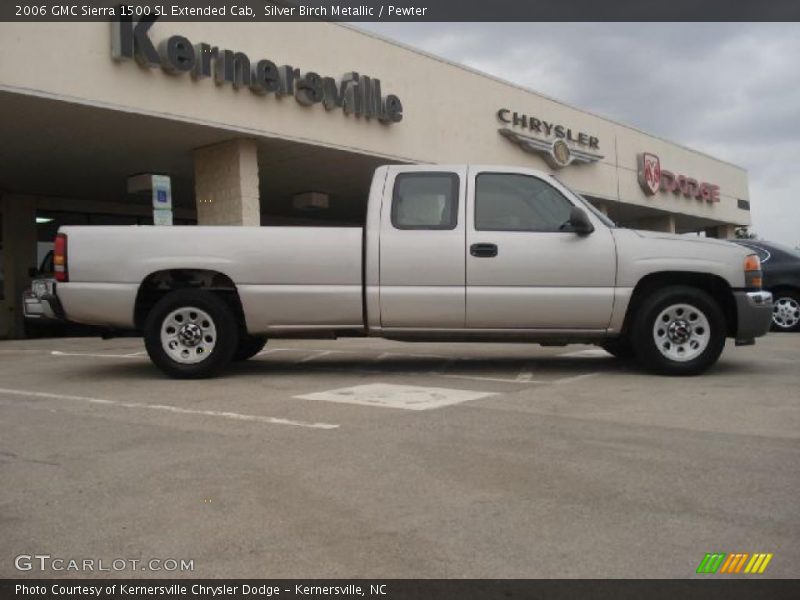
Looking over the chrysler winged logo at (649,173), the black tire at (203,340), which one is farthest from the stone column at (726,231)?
the black tire at (203,340)

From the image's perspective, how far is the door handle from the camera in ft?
22.8

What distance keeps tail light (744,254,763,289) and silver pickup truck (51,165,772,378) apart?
1 cm

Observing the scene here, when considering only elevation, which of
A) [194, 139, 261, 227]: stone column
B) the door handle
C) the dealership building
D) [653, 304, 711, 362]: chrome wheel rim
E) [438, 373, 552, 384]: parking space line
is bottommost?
[438, 373, 552, 384]: parking space line

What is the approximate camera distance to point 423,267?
6.98 metres

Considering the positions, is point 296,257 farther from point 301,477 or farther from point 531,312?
point 301,477

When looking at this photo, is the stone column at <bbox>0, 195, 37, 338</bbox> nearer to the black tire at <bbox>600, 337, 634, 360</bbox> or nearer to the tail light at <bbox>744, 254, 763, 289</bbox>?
the black tire at <bbox>600, 337, 634, 360</bbox>

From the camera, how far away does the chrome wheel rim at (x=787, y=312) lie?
12047 millimetres

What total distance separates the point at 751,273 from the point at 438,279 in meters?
3.03

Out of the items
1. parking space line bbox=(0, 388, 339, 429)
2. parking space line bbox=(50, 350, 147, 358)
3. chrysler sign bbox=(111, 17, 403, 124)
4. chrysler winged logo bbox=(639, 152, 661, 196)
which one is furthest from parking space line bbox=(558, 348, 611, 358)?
chrysler winged logo bbox=(639, 152, 661, 196)

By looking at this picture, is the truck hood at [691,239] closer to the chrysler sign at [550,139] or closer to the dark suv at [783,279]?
the dark suv at [783,279]

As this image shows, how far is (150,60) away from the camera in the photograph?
39.1ft

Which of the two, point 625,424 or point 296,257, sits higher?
point 296,257
